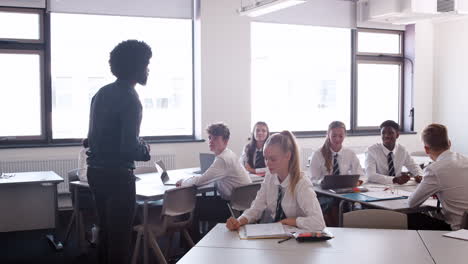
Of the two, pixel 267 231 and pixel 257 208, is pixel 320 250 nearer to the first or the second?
pixel 267 231

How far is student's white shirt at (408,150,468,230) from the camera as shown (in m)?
3.66

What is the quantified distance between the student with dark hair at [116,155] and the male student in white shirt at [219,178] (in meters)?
Answer: 1.48

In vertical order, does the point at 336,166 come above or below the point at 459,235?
above

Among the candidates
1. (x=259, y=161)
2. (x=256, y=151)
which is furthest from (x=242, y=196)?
(x=256, y=151)

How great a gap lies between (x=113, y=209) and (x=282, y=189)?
102 centimetres

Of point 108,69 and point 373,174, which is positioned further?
point 108,69

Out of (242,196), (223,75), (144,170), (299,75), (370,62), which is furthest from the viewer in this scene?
(370,62)

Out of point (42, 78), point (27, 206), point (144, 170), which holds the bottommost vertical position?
point (27, 206)

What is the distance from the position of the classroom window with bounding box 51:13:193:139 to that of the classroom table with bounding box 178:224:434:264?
4.19m

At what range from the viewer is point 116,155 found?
293 centimetres

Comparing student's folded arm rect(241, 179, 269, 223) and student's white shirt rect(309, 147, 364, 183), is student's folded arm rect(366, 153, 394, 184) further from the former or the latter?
student's folded arm rect(241, 179, 269, 223)

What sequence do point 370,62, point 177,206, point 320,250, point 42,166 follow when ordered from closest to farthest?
point 320,250 → point 177,206 → point 42,166 → point 370,62

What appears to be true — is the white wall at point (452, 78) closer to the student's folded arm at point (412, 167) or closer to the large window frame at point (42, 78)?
the student's folded arm at point (412, 167)

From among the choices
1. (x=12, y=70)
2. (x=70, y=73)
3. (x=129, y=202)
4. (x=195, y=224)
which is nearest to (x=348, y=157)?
(x=195, y=224)
